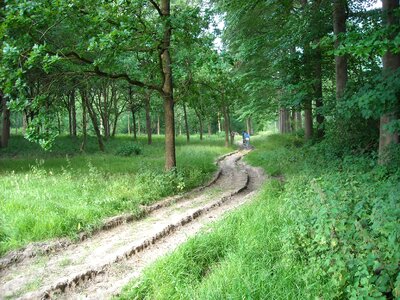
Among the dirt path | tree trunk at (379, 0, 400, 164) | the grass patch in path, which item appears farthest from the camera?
tree trunk at (379, 0, 400, 164)

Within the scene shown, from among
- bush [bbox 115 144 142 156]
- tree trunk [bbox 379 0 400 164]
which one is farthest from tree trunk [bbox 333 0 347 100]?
bush [bbox 115 144 142 156]

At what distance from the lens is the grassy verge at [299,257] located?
347 centimetres

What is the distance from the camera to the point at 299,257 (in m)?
4.57

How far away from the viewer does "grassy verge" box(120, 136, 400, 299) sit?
3.47m

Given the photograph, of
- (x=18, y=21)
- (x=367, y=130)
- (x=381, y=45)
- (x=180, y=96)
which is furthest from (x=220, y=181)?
(x=18, y=21)

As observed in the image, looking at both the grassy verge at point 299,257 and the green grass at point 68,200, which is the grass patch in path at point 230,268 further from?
the green grass at point 68,200

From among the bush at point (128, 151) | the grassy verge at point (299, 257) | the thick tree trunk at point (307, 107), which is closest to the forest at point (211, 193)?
the grassy verge at point (299, 257)

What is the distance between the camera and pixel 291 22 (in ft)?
41.6

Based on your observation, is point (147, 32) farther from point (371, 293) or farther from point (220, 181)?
point (371, 293)

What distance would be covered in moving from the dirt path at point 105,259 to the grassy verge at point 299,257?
0.62 metres

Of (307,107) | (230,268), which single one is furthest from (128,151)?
(230,268)

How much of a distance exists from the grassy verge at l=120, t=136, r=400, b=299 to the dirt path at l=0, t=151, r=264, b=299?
0.62 m

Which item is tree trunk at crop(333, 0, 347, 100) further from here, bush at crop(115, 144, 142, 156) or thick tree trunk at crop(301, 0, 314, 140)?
bush at crop(115, 144, 142, 156)

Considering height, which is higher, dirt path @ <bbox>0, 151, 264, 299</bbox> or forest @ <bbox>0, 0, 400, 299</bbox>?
forest @ <bbox>0, 0, 400, 299</bbox>
